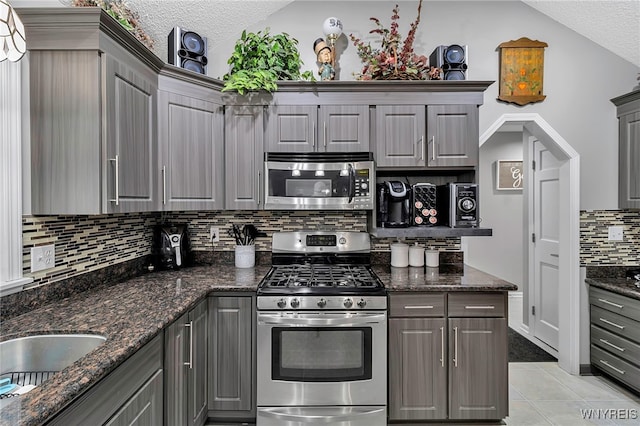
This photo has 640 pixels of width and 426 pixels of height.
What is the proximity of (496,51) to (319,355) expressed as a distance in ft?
9.03

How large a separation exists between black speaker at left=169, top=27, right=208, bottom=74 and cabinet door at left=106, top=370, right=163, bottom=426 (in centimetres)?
200

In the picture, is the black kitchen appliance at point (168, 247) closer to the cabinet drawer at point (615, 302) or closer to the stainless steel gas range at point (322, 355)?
the stainless steel gas range at point (322, 355)

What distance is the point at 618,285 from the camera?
107 inches

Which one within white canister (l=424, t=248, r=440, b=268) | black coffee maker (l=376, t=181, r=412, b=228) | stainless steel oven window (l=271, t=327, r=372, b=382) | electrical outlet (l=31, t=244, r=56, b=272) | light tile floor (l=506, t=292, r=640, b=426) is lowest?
light tile floor (l=506, t=292, r=640, b=426)

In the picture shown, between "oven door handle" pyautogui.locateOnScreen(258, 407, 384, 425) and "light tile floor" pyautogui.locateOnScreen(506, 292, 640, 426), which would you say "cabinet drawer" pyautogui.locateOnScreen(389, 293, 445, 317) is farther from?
"light tile floor" pyautogui.locateOnScreen(506, 292, 640, 426)

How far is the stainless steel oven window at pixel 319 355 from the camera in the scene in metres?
2.18

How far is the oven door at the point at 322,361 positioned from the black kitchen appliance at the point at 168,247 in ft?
3.05

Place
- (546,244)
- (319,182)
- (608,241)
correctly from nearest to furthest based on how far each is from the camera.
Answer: (319,182) < (608,241) < (546,244)

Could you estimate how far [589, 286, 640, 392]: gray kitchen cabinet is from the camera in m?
2.56

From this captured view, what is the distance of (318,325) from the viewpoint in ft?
7.10

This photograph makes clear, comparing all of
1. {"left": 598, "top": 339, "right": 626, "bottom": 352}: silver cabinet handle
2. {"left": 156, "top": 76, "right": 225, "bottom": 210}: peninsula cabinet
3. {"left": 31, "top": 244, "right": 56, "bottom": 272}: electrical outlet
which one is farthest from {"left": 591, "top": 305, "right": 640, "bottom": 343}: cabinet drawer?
{"left": 31, "top": 244, "right": 56, "bottom": 272}: electrical outlet

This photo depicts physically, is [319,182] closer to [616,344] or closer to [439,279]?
[439,279]

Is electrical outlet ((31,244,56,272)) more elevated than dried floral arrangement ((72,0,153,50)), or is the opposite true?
dried floral arrangement ((72,0,153,50))

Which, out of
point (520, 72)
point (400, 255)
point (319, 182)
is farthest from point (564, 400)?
point (520, 72)
